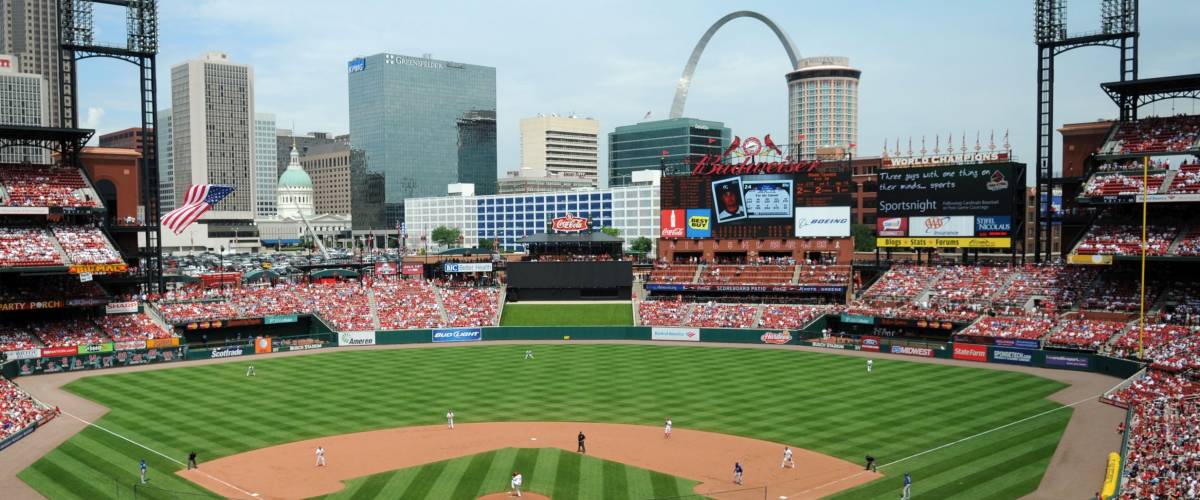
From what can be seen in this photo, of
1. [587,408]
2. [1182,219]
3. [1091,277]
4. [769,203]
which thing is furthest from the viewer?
[769,203]

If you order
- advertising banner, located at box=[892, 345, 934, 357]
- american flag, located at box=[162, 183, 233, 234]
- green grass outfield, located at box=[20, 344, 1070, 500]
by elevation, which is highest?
american flag, located at box=[162, 183, 233, 234]

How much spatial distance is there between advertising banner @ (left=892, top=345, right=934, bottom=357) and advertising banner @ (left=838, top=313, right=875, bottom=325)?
21.3 feet

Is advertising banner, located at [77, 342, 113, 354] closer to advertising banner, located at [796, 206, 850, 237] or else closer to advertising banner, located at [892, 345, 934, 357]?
advertising banner, located at [892, 345, 934, 357]

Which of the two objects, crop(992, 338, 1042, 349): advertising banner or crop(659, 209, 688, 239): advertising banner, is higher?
crop(659, 209, 688, 239): advertising banner

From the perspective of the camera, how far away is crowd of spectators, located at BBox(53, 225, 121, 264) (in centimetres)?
6231

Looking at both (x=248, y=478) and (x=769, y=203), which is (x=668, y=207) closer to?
(x=769, y=203)

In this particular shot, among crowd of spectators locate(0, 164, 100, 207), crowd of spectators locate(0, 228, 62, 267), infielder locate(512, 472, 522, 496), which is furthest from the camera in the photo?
crowd of spectators locate(0, 164, 100, 207)

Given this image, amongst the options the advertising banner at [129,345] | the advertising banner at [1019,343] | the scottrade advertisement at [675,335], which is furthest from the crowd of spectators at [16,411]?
the advertising banner at [1019,343]

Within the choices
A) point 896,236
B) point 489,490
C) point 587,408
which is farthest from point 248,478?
point 896,236

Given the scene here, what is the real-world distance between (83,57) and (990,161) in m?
73.0

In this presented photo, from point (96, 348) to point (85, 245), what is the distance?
805 centimetres

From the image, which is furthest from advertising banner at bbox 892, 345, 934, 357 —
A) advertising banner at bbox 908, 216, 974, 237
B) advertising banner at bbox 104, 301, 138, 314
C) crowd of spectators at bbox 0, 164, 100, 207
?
crowd of spectators at bbox 0, 164, 100, 207

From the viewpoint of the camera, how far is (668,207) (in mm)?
87438

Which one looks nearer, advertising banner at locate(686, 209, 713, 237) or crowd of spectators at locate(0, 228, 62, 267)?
crowd of spectators at locate(0, 228, 62, 267)
